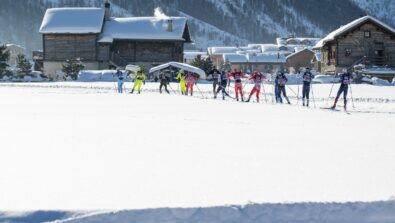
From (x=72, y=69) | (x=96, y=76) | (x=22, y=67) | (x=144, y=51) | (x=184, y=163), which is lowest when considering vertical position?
(x=184, y=163)

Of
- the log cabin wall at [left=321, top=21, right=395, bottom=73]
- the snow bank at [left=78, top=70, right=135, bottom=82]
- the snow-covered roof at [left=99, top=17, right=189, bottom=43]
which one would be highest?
the snow-covered roof at [left=99, top=17, right=189, bottom=43]

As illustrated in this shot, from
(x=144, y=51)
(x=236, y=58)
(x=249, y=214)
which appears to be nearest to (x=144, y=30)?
(x=144, y=51)

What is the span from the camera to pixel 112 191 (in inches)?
213

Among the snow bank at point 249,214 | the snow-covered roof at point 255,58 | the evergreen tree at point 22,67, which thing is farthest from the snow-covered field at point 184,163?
the snow-covered roof at point 255,58

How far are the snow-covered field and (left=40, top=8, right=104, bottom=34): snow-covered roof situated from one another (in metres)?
39.2

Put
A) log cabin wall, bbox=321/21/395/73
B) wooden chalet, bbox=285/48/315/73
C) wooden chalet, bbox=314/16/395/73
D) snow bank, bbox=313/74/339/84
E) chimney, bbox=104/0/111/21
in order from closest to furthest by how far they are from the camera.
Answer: snow bank, bbox=313/74/339/84
wooden chalet, bbox=314/16/395/73
log cabin wall, bbox=321/21/395/73
chimney, bbox=104/0/111/21
wooden chalet, bbox=285/48/315/73

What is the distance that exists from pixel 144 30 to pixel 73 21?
708 centimetres

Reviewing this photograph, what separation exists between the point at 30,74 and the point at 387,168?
44194 millimetres

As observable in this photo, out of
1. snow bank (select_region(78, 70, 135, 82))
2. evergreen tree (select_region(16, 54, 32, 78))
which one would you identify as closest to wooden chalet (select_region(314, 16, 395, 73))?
snow bank (select_region(78, 70, 135, 82))

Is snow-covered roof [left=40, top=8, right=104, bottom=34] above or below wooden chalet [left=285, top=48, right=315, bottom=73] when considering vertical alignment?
above

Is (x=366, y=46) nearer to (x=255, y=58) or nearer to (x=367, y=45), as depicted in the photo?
(x=367, y=45)

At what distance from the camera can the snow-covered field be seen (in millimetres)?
5266

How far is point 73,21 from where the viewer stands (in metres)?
51.4

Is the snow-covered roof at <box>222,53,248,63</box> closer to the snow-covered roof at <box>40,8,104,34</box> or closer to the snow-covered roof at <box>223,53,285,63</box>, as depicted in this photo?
the snow-covered roof at <box>223,53,285,63</box>
